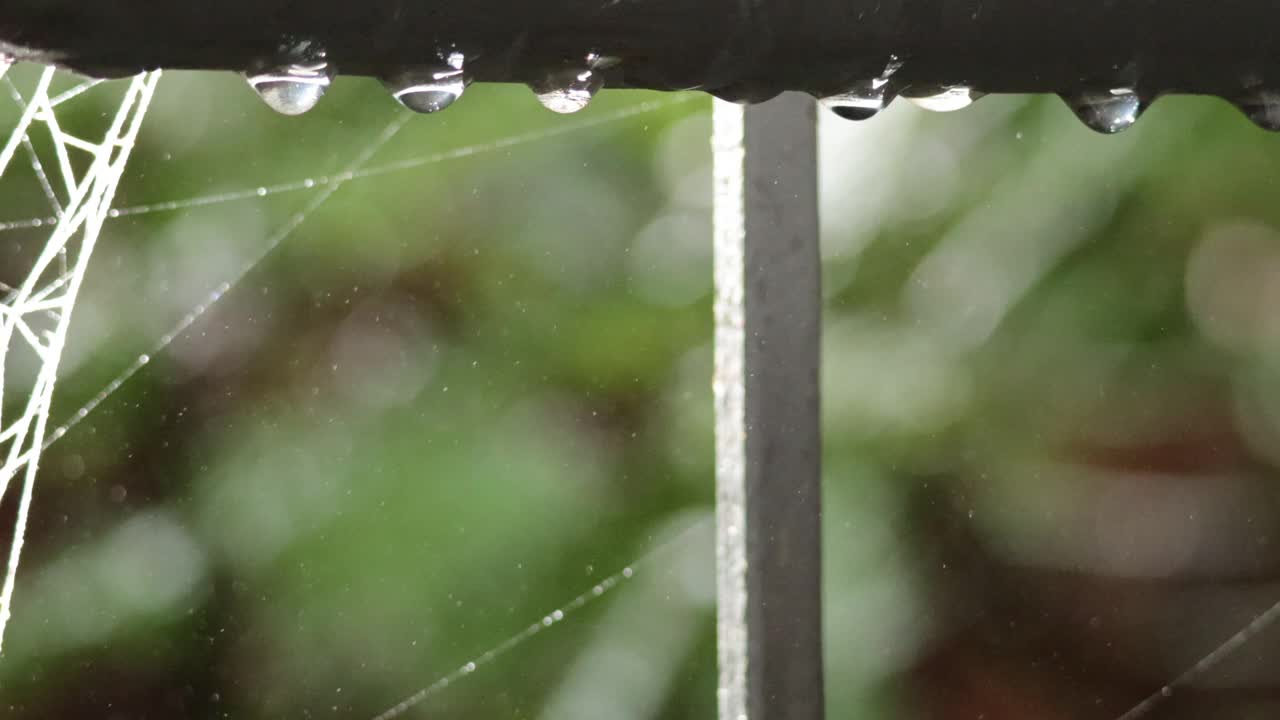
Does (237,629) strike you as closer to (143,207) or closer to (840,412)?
(143,207)

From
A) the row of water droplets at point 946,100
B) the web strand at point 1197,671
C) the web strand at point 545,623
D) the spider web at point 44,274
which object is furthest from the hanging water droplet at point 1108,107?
the web strand at point 1197,671

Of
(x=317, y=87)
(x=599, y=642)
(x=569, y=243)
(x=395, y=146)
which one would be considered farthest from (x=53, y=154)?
(x=317, y=87)

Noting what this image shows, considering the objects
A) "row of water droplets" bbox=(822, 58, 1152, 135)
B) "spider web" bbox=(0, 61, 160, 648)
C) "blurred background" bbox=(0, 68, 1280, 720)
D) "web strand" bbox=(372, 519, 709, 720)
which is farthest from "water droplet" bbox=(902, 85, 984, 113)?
"web strand" bbox=(372, 519, 709, 720)

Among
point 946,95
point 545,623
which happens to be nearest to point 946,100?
point 946,95

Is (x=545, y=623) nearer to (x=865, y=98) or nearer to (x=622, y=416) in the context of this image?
(x=622, y=416)

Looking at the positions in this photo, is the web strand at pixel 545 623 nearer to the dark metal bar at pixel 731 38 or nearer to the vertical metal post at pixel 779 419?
the vertical metal post at pixel 779 419
